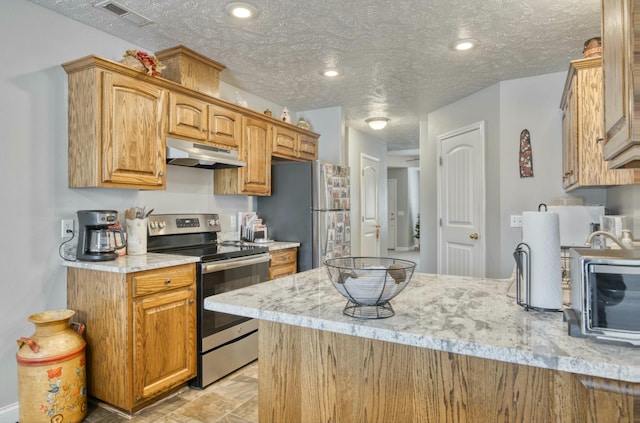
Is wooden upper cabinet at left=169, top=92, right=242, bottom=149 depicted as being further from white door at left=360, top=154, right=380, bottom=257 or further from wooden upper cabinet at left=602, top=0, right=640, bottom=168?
white door at left=360, top=154, right=380, bottom=257

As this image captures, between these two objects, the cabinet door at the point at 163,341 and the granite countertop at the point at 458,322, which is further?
the cabinet door at the point at 163,341

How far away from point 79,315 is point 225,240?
4.82 ft

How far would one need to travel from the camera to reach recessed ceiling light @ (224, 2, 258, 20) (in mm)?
2271

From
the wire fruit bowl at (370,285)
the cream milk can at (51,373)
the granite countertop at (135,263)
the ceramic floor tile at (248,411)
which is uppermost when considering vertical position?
the wire fruit bowl at (370,285)

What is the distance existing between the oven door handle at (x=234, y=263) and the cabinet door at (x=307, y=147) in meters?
1.46

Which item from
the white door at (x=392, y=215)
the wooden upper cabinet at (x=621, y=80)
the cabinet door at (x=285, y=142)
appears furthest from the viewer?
the white door at (x=392, y=215)

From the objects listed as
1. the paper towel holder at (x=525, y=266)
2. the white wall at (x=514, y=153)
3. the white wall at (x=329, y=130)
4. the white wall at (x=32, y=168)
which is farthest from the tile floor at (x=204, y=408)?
the white wall at (x=329, y=130)

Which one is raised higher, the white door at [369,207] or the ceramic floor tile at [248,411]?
the white door at [369,207]

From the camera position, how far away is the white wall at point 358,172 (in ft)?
18.1

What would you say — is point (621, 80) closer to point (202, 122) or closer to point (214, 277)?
point (214, 277)

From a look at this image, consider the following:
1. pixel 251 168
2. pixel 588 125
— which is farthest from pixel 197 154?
pixel 588 125

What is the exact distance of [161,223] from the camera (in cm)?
298

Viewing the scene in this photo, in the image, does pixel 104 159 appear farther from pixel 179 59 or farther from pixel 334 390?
pixel 334 390

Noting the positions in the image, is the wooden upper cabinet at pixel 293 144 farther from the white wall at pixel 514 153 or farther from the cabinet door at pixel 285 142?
the white wall at pixel 514 153
